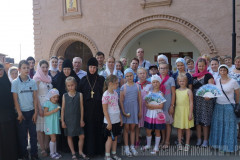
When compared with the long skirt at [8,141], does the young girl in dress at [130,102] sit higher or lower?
higher

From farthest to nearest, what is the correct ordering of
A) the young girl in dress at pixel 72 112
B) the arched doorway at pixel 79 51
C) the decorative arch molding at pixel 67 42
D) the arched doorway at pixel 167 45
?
the arched doorway at pixel 79 51 → the arched doorway at pixel 167 45 → the decorative arch molding at pixel 67 42 → the young girl in dress at pixel 72 112

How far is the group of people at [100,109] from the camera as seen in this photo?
394 centimetres

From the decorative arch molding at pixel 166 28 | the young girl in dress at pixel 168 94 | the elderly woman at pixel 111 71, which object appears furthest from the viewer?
the decorative arch molding at pixel 166 28

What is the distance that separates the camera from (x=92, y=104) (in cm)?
418

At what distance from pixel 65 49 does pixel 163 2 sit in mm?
6078

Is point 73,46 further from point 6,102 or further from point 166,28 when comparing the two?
point 6,102

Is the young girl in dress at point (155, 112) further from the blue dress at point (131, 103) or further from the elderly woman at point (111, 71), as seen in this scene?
the elderly woman at point (111, 71)

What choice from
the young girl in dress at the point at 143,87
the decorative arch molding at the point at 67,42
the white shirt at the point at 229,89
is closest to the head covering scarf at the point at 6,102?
the young girl in dress at the point at 143,87

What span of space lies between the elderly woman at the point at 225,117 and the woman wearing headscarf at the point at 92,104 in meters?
2.51

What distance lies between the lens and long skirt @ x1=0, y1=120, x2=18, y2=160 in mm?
3691

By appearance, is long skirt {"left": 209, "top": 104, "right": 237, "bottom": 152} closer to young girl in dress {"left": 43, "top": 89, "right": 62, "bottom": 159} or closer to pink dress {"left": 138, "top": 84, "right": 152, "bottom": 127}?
pink dress {"left": 138, "top": 84, "right": 152, "bottom": 127}

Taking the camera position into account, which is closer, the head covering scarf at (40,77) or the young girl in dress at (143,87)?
the head covering scarf at (40,77)

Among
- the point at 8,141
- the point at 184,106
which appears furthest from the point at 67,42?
the point at 184,106

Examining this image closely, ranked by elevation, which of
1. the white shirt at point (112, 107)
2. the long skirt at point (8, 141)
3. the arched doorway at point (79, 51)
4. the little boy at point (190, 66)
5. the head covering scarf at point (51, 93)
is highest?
the arched doorway at point (79, 51)
